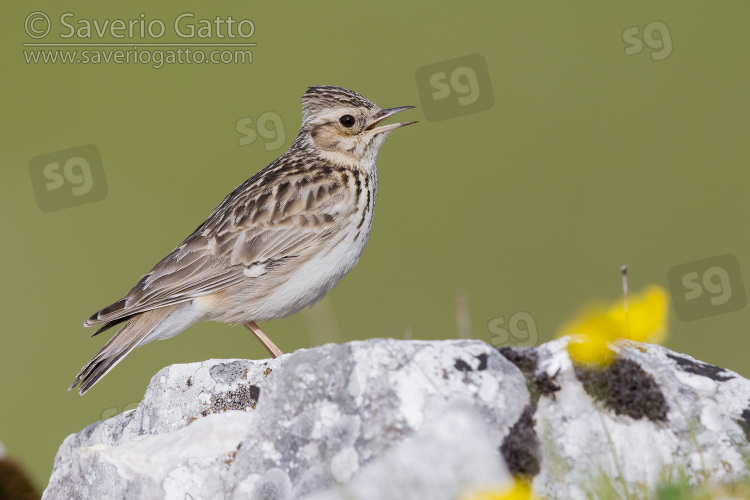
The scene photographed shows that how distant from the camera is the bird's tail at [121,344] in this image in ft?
26.3

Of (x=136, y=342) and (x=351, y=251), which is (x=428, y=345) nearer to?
(x=351, y=251)

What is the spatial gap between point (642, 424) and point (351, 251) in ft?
12.4

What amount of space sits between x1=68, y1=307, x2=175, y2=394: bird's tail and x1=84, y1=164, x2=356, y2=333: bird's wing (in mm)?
146

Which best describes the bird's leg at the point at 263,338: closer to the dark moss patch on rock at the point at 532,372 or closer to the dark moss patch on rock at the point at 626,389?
the dark moss patch on rock at the point at 532,372

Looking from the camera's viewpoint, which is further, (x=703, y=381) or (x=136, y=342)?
(x=136, y=342)

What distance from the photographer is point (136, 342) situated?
8312mm

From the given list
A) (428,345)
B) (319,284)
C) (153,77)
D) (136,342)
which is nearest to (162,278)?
(136,342)

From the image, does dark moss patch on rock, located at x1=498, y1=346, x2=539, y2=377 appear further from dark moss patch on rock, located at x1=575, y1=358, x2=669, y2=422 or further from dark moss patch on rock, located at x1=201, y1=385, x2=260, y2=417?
dark moss patch on rock, located at x1=201, y1=385, x2=260, y2=417

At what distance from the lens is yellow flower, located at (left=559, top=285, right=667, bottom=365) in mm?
5605

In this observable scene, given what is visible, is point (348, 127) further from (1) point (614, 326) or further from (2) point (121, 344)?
(1) point (614, 326)

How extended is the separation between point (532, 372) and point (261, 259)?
363 cm
